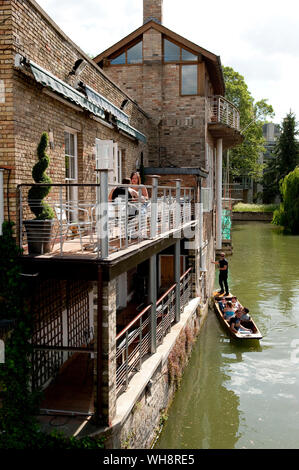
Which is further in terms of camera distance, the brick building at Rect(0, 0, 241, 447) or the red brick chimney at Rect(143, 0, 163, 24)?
the red brick chimney at Rect(143, 0, 163, 24)

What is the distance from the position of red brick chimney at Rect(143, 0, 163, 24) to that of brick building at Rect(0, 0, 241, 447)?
5592mm

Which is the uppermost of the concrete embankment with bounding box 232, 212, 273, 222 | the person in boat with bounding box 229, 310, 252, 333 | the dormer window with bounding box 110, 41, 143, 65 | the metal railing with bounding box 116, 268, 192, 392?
the dormer window with bounding box 110, 41, 143, 65

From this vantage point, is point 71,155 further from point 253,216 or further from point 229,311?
point 253,216

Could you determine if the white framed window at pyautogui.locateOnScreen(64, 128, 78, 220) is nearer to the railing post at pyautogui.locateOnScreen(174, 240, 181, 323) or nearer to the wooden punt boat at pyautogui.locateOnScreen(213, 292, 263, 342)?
the railing post at pyautogui.locateOnScreen(174, 240, 181, 323)

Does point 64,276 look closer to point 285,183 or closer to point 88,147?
point 88,147

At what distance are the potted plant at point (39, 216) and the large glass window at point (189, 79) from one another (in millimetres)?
13067

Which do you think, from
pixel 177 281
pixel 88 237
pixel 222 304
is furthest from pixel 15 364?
pixel 222 304

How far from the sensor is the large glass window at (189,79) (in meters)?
19.8

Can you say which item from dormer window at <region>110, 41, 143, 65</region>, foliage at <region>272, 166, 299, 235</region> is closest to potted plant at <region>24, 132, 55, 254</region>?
dormer window at <region>110, 41, 143, 65</region>

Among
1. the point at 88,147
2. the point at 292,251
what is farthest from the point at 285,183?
the point at 88,147

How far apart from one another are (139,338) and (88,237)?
3.15m

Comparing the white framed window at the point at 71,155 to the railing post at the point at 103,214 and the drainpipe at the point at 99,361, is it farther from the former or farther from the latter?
the drainpipe at the point at 99,361

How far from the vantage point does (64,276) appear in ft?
24.3

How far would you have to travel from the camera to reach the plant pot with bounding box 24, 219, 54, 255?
24.5 feet
